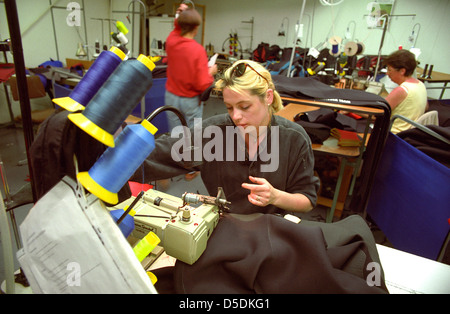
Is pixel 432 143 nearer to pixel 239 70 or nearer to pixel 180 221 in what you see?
pixel 239 70

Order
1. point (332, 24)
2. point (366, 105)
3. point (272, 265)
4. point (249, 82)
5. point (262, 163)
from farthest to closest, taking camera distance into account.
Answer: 1. point (332, 24)
2. point (366, 105)
3. point (262, 163)
4. point (249, 82)
5. point (272, 265)

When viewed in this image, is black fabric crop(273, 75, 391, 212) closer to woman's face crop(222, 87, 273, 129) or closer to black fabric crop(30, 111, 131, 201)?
woman's face crop(222, 87, 273, 129)

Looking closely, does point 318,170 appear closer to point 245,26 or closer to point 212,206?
point 212,206

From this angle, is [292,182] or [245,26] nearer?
[292,182]

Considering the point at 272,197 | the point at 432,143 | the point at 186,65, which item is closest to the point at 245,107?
the point at 272,197

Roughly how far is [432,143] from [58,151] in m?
1.94

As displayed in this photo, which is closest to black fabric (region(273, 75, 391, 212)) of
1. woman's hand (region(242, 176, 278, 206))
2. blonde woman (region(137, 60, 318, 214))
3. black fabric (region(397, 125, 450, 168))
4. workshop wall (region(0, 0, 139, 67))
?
black fabric (region(397, 125, 450, 168))

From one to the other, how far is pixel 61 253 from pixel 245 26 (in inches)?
306

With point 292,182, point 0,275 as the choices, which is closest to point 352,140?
point 292,182

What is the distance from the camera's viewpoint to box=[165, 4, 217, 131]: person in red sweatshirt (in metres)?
2.32

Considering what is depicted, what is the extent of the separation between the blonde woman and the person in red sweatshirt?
1.16 meters

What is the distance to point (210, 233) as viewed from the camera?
2.52ft

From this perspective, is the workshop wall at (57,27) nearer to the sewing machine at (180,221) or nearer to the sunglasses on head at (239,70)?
the sunglasses on head at (239,70)

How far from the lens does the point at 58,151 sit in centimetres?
51
